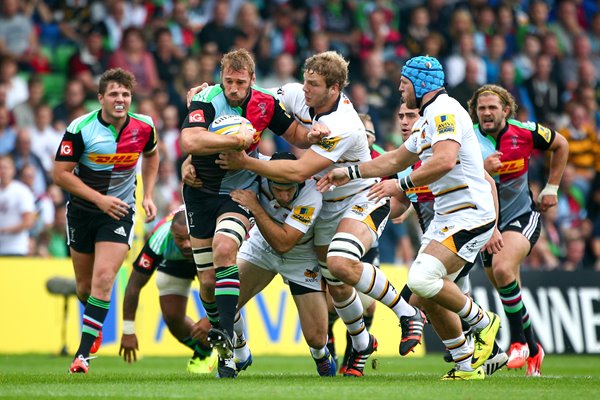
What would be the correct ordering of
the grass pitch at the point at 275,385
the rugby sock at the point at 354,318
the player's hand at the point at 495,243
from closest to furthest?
the grass pitch at the point at 275,385 < the rugby sock at the point at 354,318 < the player's hand at the point at 495,243

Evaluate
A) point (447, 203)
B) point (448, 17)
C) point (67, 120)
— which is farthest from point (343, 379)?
point (448, 17)

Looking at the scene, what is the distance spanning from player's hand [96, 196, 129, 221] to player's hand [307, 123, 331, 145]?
2223 millimetres

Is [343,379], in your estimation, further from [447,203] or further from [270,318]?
[270,318]

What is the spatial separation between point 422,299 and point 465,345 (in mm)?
592

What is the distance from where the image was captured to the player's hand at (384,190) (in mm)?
9484

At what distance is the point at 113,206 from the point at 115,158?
62cm

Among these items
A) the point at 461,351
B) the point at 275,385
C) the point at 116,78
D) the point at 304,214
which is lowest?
the point at 275,385

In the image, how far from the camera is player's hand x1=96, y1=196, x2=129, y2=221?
10844 mm

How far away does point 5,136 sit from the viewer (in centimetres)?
1672

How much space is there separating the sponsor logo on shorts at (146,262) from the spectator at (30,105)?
621cm

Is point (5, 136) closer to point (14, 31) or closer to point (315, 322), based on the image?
point (14, 31)

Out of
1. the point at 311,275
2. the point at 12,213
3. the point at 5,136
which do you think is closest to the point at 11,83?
the point at 5,136

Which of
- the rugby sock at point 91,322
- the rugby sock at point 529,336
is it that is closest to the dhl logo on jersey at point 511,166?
the rugby sock at point 529,336

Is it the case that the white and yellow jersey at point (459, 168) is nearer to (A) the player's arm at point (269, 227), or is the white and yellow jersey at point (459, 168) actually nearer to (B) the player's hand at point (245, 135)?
(A) the player's arm at point (269, 227)
